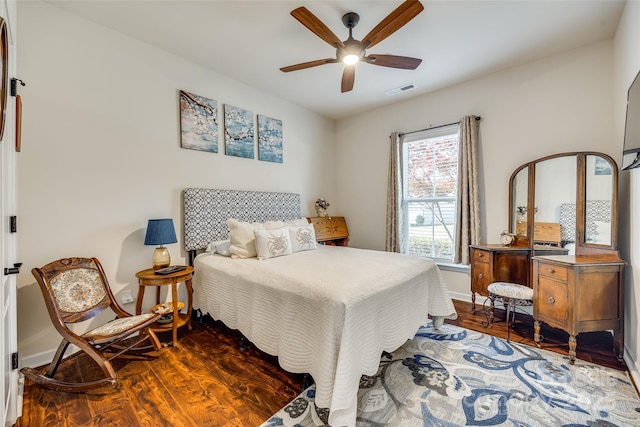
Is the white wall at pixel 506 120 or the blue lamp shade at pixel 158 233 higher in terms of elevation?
the white wall at pixel 506 120

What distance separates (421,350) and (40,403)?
2.79 meters

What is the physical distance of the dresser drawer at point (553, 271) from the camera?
Answer: 2225mm

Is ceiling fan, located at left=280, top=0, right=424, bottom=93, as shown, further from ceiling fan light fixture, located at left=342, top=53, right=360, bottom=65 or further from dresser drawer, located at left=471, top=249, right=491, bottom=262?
dresser drawer, located at left=471, top=249, right=491, bottom=262

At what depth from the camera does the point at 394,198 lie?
4.16 meters

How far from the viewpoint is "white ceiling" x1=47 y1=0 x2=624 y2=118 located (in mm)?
2250

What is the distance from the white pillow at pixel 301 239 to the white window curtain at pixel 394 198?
4.61ft

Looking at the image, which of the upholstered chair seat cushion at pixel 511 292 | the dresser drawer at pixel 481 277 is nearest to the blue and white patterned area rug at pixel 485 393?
the upholstered chair seat cushion at pixel 511 292

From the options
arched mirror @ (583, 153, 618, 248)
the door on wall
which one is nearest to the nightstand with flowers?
arched mirror @ (583, 153, 618, 248)

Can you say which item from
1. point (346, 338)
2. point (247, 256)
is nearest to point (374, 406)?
point (346, 338)

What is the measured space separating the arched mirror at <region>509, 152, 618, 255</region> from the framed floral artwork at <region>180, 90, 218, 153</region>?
3.68 m

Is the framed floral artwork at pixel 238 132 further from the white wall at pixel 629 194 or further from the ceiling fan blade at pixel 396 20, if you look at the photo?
the white wall at pixel 629 194

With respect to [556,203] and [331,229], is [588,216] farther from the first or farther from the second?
[331,229]

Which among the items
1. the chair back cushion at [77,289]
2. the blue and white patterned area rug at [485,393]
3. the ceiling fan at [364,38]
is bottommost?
the blue and white patterned area rug at [485,393]

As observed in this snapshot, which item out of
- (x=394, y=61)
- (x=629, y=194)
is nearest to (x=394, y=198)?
(x=394, y=61)
